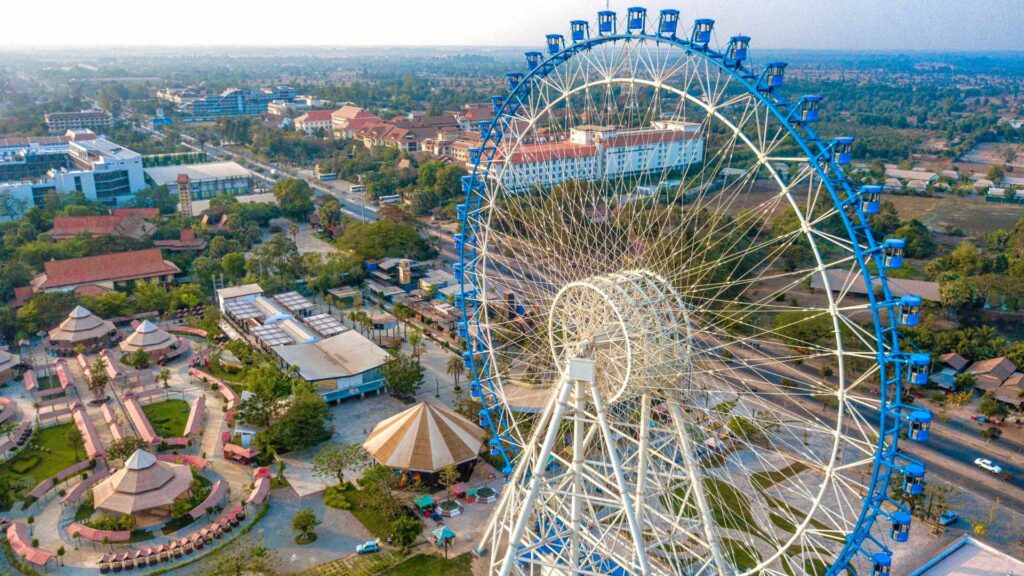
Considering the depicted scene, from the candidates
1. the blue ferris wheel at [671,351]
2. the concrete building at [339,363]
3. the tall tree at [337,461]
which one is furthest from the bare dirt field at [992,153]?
the tall tree at [337,461]

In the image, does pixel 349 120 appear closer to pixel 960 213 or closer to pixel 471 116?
pixel 471 116

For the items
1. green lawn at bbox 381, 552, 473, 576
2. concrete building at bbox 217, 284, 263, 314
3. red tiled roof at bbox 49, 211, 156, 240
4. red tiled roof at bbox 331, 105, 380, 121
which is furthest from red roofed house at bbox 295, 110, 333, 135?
green lawn at bbox 381, 552, 473, 576

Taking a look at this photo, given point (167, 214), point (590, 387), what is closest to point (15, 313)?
point (167, 214)

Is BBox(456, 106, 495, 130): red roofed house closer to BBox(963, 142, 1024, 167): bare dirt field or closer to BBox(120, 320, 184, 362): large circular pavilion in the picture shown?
BBox(963, 142, 1024, 167): bare dirt field

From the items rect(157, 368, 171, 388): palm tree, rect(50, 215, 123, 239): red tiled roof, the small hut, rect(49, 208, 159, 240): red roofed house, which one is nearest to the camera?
rect(157, 368, 171, 388): palm tree

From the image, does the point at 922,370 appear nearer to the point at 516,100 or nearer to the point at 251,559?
the point at 516,100

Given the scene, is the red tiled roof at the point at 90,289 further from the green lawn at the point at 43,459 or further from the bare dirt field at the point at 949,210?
the bare dirt field at the point at 949,210

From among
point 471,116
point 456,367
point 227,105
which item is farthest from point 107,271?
point 227,105
